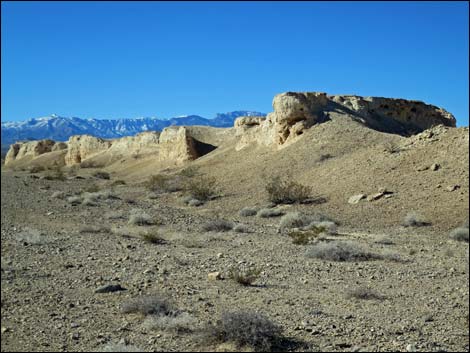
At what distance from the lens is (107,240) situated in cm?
1306

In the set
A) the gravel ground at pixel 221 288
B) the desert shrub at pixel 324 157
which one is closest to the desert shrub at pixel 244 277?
the gravel ground at pixel 221 288

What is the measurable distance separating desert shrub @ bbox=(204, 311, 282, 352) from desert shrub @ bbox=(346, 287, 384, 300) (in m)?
2.27

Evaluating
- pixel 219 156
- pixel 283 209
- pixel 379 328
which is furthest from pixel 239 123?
pixel 379 328

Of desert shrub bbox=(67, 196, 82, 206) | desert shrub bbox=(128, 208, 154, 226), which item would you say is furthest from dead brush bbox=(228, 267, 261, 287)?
desert shrub bbox=(67, 196, 82, 206)

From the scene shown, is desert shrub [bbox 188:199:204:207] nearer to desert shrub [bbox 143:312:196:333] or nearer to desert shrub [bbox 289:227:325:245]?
desert shrub [bbox 289:227:325:245]

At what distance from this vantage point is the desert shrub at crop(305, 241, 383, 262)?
36.2 feet

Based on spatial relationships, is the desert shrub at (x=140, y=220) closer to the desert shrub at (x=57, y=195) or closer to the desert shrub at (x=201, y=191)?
the desert shrub at (x=57, y=195)

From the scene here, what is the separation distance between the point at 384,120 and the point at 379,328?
3531 cm

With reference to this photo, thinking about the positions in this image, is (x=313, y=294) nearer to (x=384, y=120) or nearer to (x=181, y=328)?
(x=181, y=328)

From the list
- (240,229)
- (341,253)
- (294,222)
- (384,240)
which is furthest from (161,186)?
(341,253)

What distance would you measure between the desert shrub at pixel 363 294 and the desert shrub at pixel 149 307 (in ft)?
9.50

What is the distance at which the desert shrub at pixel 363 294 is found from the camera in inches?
318

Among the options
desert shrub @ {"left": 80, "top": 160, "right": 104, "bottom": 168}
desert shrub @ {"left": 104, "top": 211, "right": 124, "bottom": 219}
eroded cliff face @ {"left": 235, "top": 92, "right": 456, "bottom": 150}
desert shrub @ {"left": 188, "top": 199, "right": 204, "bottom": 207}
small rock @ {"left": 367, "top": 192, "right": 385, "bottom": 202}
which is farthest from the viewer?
desert shrub @ {"left": 80, "top": 160, "right": 104, "bottom": 168}

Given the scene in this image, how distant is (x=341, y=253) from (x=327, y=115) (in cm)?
2415
